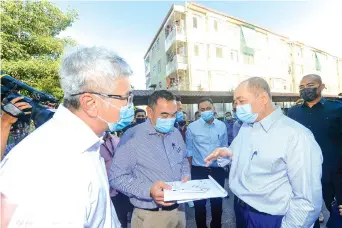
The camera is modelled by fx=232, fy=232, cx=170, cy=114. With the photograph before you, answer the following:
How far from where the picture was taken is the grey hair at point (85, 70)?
1290mm

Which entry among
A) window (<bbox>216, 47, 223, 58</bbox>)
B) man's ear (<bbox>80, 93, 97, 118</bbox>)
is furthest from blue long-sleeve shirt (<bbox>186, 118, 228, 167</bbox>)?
window (<bbox>216, 47, 223, 58</bbox>)

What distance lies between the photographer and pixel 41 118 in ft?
7.00

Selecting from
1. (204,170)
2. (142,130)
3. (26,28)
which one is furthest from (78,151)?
(26,28)

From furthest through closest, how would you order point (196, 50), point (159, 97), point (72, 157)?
1. point (196, 50)
2. point (159, 97)
3. point (72, 157)

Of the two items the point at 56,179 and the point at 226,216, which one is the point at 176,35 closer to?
the point at 226,216

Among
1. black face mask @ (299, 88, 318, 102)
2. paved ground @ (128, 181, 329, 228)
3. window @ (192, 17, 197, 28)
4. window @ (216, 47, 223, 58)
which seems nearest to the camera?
black face mask @ (299, 88, 318, 102)

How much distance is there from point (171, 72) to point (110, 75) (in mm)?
22538

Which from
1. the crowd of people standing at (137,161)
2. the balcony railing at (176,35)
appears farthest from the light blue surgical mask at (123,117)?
the balcony railing at (176,35)

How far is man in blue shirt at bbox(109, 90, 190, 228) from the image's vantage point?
2.22m

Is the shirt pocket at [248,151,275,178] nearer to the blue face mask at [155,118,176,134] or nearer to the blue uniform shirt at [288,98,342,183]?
the blue face mask at [155,118,176,134]

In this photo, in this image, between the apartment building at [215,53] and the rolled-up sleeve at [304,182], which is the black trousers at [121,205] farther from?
the apartment building at [215,53]

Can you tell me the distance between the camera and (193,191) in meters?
1.95

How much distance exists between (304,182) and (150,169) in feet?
4.52

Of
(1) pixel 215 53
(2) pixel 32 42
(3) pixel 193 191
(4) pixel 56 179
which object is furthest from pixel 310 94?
(1) pixel 215 53
